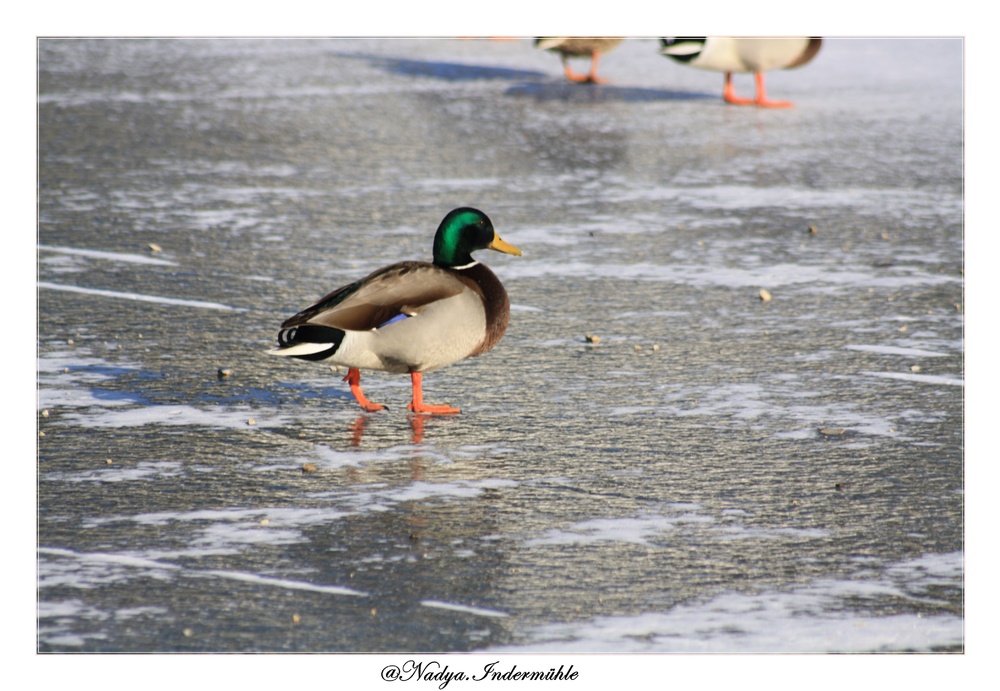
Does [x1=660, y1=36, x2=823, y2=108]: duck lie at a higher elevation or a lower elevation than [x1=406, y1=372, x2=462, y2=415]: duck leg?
higher

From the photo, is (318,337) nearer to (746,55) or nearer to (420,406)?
(420,406)

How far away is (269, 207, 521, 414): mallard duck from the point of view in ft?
16.1

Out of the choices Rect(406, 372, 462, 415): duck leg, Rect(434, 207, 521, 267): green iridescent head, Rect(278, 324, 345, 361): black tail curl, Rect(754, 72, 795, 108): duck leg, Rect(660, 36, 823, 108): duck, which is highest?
Rect(660, 36, 823, 108): duck

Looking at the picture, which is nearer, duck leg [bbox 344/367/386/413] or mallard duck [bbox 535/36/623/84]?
duck leg [bbox 344/367/386/413]

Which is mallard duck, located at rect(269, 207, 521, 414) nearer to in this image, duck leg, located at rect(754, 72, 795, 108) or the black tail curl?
the black tail curl

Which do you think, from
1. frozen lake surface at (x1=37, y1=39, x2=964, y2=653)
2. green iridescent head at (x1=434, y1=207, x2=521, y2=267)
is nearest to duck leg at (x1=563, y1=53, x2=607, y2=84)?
frozen lake surface at (x1=37, y1=39, x2=964, y2=653)

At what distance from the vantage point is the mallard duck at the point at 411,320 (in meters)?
4.90

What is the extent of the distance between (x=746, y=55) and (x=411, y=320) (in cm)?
757

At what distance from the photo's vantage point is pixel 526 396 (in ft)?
17.5

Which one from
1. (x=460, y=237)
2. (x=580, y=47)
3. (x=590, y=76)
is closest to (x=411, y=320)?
(x=460, y=237)

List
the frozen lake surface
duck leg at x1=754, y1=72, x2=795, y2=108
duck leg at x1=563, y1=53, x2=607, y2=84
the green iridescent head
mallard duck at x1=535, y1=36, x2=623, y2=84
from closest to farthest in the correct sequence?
the frozen lake surface < the green iridescent head < duck leg at x1=754, y1=72, x2=795, y2=108 < mallard duck at x1=535, y1=36, x2=623, y2=84 < duck leg at x1=563, y1=53, x2=607, y2=84

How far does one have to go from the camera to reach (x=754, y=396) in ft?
17.3

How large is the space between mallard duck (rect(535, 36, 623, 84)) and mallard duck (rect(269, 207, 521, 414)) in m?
7.96

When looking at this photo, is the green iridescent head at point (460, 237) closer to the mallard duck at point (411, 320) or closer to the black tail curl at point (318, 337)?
the mallard duck at point (411, 320)
